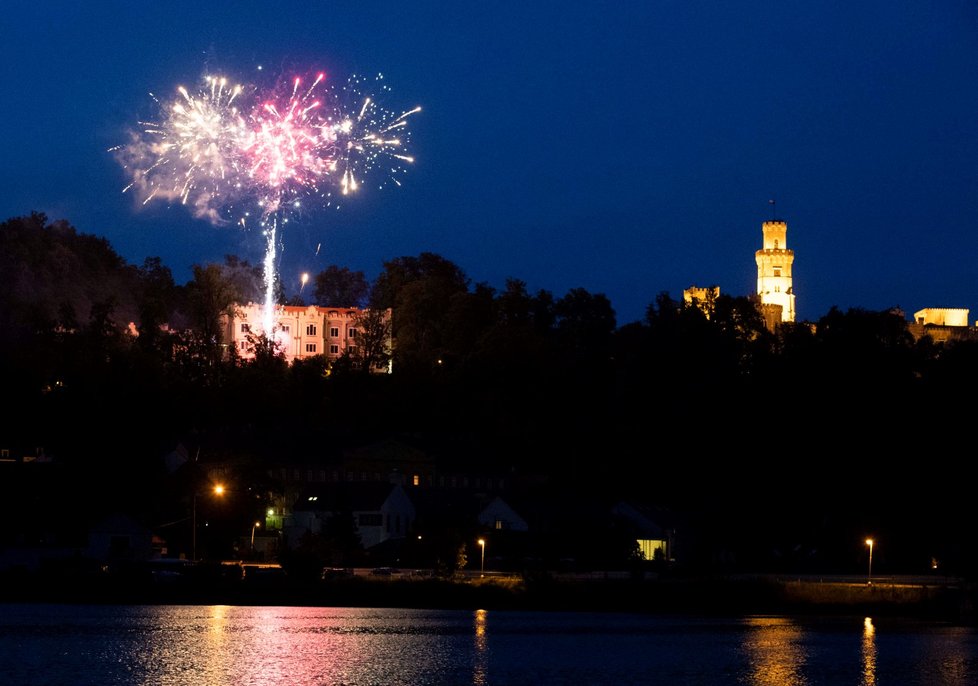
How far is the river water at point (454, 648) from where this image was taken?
6322 centimetres

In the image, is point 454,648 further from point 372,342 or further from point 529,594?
point 372,342

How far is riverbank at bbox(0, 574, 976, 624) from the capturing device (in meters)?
85.9

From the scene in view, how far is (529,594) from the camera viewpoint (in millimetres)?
85812

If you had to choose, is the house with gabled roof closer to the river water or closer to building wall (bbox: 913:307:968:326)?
the river water

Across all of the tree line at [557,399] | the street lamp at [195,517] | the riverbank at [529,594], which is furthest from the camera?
the tree line at [557,399]

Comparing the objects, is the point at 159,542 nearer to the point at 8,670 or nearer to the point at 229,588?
the point at 229,588

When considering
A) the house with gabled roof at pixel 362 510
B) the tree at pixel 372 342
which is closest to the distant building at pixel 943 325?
the tree at pixel 372 342

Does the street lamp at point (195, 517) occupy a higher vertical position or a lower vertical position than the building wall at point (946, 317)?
lower

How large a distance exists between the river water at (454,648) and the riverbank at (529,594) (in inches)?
33.4

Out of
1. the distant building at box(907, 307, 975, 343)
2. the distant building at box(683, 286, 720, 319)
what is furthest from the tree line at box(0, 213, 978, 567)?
the distant building at box(907, 307, 975, 343)

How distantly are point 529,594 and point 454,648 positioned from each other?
13942 millimetres

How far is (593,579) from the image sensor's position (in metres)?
89.9

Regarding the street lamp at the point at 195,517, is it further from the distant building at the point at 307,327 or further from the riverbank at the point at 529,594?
the distant building at the point at 307,327

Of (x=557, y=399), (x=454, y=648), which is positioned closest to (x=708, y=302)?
(x=557, y=399)
